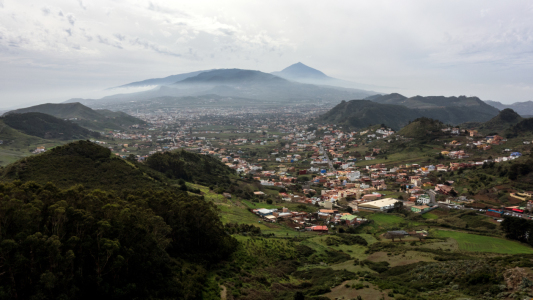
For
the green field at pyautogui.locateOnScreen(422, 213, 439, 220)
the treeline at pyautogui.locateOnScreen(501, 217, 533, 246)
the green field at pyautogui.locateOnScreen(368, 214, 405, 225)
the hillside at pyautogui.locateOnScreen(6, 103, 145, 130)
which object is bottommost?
the green field at pyautogui.locateOnScreen(368, 214, 405, 225)

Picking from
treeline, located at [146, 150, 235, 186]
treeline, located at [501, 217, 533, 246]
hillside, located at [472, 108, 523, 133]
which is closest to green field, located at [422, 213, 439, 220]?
treeline, located at [501, 217, 533, 246]

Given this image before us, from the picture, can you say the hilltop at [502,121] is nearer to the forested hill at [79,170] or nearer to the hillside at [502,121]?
the hillside at [502,121]

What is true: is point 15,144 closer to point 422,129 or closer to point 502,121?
point 422,129

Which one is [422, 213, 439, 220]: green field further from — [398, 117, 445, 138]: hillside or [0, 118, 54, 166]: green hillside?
[0, 118, 54, 166]: green hillside

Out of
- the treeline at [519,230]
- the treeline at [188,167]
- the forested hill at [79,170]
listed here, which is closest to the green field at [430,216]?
the treeline at [519,230]

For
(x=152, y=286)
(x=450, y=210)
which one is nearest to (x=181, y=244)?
(x=152, y=286)
